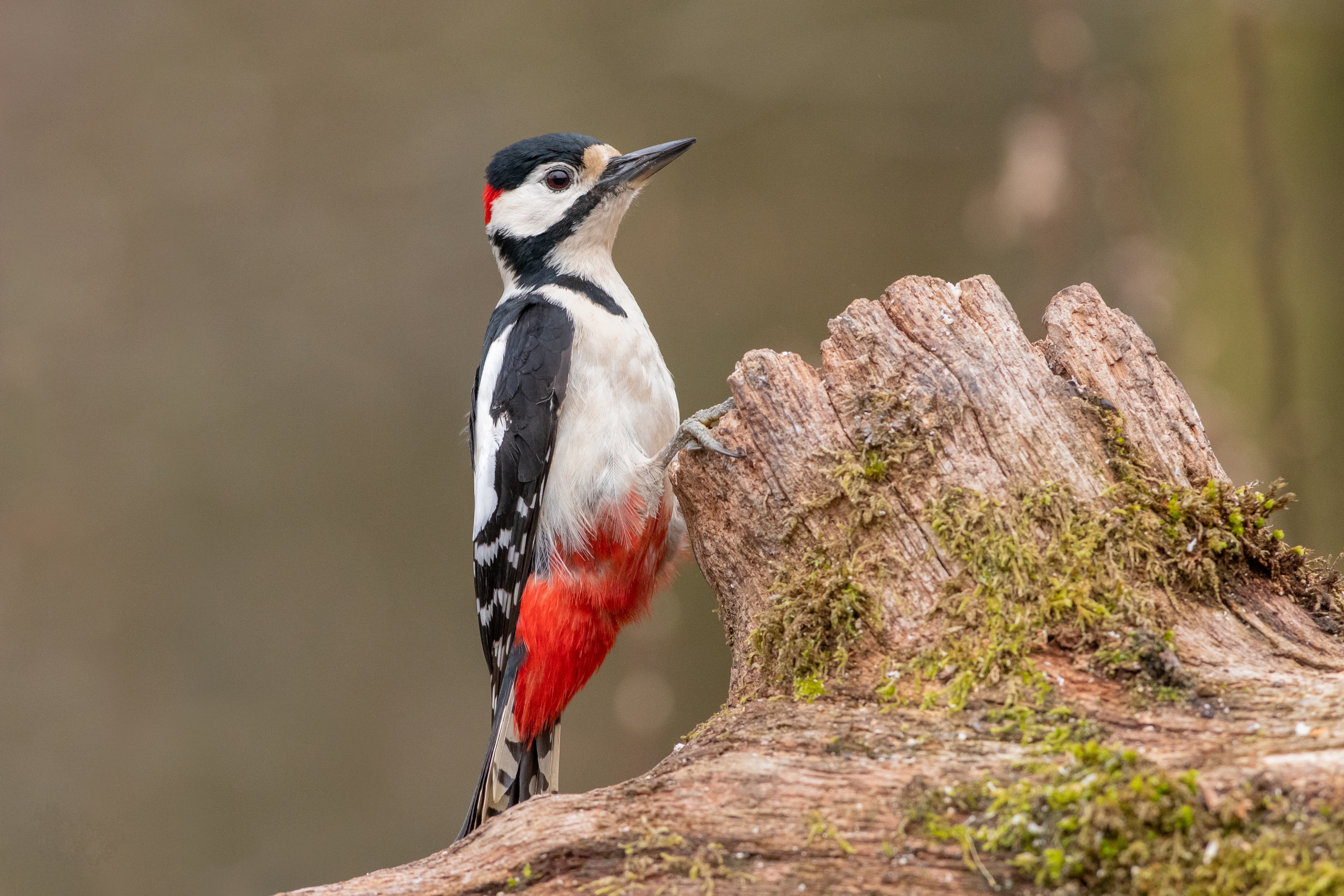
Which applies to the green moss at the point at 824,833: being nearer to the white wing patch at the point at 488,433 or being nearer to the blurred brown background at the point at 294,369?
the white wing patch at the point at 488,433

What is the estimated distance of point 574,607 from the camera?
10.8 ft

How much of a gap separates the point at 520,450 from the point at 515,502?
0.16m

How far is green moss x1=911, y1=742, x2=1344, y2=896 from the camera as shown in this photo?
144cm

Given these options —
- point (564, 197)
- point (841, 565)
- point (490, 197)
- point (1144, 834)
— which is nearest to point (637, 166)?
point (564, 197)

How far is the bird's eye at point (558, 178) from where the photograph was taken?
372 centimetres

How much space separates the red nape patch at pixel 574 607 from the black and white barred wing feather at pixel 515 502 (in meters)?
0.04

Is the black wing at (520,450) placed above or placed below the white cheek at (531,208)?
below

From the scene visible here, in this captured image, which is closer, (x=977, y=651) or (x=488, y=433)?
(x=977, y=651)

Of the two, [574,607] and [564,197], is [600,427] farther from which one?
[564,197]

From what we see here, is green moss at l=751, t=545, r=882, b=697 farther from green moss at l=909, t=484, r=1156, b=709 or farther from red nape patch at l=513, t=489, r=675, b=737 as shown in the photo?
red nape patch at l=513, t=489, r=675, b=737

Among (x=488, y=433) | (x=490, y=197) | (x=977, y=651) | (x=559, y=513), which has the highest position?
(x=490, y=197)

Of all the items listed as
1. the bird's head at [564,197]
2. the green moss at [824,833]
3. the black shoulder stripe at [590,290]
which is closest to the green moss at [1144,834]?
the green moss at [824,833]

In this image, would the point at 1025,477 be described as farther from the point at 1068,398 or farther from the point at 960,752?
the point at 960,752

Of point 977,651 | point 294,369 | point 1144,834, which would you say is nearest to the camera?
point 1144,834
